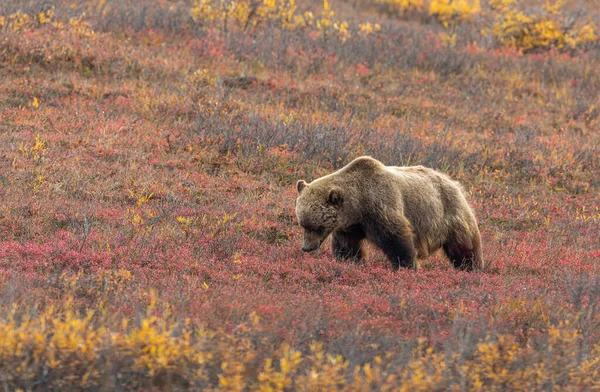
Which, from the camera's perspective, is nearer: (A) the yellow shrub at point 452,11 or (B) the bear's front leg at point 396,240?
(B) the bear's front leg at point 396,240

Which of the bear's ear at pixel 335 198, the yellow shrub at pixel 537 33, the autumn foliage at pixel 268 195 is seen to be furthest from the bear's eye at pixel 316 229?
the yellow shrub at pixel 537 33

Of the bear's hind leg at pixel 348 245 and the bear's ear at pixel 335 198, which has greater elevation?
the bear's ear at pixel 335 198

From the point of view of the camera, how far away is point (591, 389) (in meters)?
4.66

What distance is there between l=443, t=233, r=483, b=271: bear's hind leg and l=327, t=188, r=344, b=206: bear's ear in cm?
163

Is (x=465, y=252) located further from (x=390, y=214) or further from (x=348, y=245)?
(x=348, y=245)

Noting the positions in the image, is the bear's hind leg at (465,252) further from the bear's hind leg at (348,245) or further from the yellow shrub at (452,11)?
the yellow shrub at (452,11)

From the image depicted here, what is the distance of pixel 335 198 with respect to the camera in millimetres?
7668

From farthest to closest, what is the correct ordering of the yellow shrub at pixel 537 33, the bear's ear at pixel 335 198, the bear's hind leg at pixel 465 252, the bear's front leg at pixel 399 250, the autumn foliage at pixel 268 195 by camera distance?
1. the yellow shrub at pixel 537 33
2. the bear's hind leg at pixel 465 252
3. the bear's front leg at pixel 399 250
4. the bear's ear at pixel 335 198
5. the autumn foliage at pixel 268 195

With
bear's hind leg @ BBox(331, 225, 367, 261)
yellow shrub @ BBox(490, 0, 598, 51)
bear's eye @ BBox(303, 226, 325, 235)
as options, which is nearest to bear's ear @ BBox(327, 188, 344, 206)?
bear's eye @ BBox(303, 226, 325, 235)

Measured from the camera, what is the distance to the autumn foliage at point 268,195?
4691 millimetres

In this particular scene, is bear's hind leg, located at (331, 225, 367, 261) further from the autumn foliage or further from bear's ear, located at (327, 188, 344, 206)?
bear's ear, located at (327, 188, 344, 206)

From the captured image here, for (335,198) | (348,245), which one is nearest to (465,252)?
(348,245)

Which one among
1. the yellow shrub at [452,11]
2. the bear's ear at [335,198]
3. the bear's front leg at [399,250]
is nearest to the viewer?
the bear's ear at [335,198]

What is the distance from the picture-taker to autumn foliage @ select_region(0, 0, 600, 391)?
4.69m
